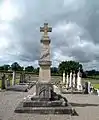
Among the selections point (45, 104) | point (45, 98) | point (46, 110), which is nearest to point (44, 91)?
point (45, 98)

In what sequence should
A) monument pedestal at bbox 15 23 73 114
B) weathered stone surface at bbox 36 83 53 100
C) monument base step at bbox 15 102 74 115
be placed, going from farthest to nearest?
weathered stone surface at bbox 36 83 53 100 → monument pedestal at bbox 15 23 73 114 → monument base step at bbox 15 102 74 115

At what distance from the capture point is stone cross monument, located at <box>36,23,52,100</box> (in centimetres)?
1452

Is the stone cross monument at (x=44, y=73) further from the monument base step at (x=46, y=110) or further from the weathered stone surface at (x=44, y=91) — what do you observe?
the monument base step at (x=46, y=110)

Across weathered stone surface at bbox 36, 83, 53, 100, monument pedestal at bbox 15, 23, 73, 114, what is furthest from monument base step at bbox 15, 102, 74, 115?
weathered stone surface at bbox 36, 83, 53, 100

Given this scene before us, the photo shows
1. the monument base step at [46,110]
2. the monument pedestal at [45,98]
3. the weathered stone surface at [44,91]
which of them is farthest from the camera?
the weathered stone surface at [44,91]

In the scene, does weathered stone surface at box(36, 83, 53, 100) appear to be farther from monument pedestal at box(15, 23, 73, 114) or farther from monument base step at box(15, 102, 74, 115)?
monument base step at box(15, 102, 74, 115)

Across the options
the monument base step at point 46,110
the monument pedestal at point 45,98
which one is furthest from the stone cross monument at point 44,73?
the monument base step at point 46,110

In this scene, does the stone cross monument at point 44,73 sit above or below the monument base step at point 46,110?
above

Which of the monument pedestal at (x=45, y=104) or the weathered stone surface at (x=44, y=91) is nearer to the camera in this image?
the monument pedestal at (x=45, y=104)

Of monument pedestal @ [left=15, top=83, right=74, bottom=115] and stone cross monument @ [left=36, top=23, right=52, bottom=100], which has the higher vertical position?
stone cross monument @ [left=36, top=23, right=52, bottom=100]

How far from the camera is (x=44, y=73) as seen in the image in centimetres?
1498

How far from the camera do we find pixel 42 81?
14859 millimetres

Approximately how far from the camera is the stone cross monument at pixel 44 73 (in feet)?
47.6

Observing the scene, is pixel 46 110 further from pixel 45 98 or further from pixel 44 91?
pixel 44 91
